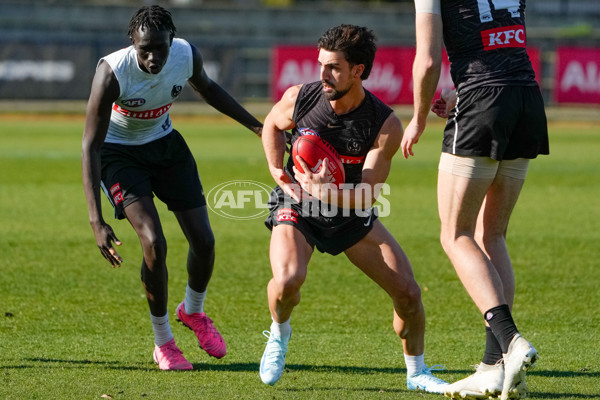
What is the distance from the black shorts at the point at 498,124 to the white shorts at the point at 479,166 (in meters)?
0.04

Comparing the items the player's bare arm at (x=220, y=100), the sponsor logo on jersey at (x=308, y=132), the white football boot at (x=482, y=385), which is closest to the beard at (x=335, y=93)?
the sponsor logo on jersey at (x=308, y=132)

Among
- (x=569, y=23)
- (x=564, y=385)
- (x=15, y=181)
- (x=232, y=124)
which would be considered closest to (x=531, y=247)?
(x=564, y=385)

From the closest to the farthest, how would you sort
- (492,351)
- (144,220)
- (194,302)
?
(492,351), (144,220), (194,302)

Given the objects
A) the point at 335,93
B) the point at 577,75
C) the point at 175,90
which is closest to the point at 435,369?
the point at 335,93

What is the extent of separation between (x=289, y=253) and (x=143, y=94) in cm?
163

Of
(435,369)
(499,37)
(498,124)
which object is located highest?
(499,37)

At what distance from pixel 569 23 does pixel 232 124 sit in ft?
60.1

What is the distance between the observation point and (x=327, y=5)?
135ft

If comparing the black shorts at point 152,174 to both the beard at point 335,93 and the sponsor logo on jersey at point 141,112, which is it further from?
the beard at point 335,93

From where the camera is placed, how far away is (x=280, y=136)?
5.60 metres

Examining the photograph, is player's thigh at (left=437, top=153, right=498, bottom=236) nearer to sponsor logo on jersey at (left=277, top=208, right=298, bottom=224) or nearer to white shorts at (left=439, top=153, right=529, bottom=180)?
white shorts at (left=439, top=153, right=529, bottom=180)

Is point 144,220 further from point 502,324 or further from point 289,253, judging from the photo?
point 502,324

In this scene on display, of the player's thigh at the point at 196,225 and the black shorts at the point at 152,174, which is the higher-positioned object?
the black shorts at the point at 152,174

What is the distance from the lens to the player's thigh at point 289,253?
5.12 m
